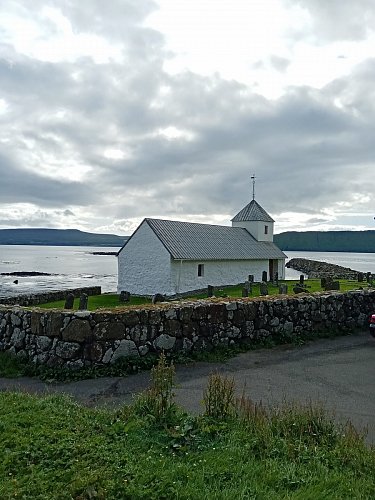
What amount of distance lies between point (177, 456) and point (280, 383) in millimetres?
3650

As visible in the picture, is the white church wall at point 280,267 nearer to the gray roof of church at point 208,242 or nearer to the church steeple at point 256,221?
the gray roof of church at point 208,242

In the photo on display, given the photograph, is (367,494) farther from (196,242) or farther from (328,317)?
(196,242)

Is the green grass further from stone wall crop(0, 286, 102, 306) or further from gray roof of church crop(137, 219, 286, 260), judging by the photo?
gray roof of church crop(137, 219, 286, 260)

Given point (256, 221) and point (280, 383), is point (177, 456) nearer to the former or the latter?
point (280, 383)

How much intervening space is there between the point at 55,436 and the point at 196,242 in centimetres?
3008

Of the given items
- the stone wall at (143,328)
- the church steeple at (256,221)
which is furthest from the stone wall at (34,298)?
the church steeple at (256,221)

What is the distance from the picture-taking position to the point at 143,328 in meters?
9.23

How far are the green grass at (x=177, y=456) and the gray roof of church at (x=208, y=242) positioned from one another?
25.7 metres

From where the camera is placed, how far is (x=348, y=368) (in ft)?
30.1

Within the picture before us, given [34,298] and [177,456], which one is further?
[34,298]

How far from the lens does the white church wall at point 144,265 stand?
104 ft

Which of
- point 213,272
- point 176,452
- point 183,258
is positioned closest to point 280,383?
point 176,452

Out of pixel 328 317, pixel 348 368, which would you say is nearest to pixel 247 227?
pixel 328 317

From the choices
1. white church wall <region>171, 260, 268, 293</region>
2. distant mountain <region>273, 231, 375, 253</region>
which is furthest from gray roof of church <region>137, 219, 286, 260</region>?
distant mountain <region>273, 231, 375, 253</region>
